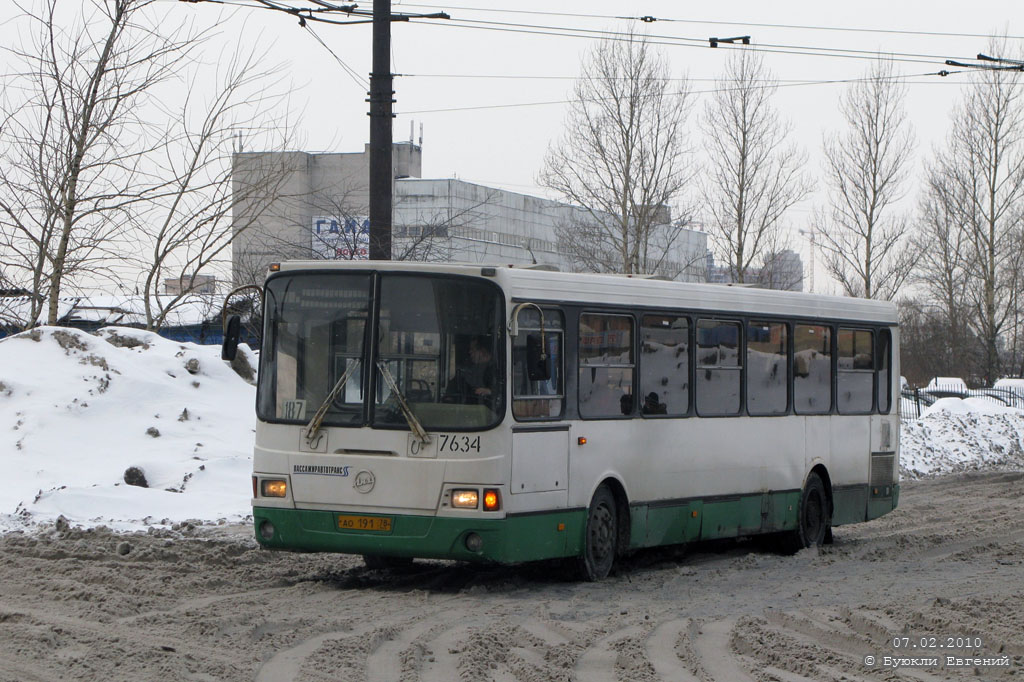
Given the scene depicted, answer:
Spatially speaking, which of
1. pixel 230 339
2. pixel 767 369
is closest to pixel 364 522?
pixel 230 339

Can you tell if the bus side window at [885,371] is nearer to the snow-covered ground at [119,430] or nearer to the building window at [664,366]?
the building window at [664,366]

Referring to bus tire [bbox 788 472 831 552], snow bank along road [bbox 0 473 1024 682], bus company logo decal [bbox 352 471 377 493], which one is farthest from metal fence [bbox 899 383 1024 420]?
bus company logo decal [bbox 352 471 377 493]

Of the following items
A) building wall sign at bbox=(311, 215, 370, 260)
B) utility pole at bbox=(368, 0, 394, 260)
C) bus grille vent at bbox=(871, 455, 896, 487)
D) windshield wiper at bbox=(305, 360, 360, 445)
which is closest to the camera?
windshield wiper at bbox=(305, 360, 360, 445)

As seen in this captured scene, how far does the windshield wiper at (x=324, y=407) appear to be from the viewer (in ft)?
34.2

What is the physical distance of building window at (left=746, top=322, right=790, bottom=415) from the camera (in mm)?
13633

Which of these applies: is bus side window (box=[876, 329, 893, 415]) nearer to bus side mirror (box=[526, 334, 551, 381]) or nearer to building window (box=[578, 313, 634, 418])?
building window (box=[578, 313, 634, 418])

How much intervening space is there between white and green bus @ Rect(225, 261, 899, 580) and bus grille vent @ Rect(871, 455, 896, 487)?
396 cm

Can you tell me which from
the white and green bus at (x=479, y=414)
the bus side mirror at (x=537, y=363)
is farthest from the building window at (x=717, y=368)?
the bus side mirror at (x=537, y=363)

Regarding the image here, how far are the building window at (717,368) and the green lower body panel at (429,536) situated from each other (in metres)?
2.64

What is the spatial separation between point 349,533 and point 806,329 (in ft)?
21.1

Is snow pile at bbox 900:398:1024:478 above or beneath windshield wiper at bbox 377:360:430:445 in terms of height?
beneath

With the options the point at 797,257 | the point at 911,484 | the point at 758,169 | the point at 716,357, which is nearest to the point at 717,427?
the point at 716,357

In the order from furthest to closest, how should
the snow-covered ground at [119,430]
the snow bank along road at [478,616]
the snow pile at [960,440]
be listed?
the snow pile at [960,440] → the snow-covered ground at [119,430] → the snow bank along road at [478,616]

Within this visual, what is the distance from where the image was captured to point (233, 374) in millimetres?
19734
